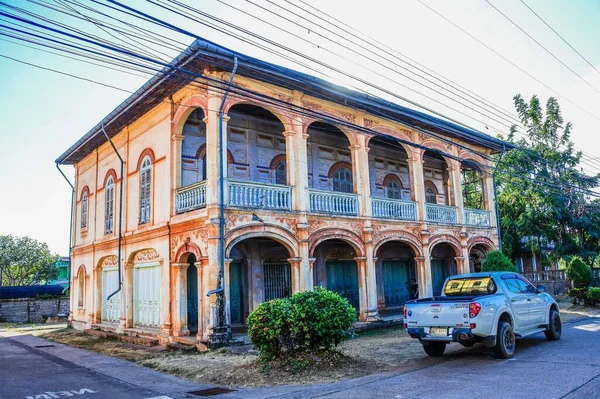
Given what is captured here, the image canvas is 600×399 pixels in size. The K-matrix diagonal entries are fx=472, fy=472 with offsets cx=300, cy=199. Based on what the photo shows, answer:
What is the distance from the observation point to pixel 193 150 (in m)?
15.1

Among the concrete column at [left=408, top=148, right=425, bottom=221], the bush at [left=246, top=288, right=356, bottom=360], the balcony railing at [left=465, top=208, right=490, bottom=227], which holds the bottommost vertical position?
the bush at [left=246, top=288, right=356, bottom=360]

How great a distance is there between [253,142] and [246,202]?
388 centimetres

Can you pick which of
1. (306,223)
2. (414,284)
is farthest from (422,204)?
(306,223)

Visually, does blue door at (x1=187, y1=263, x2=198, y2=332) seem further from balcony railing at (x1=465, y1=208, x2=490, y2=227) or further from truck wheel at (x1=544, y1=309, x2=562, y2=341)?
balcony railing at (x1=465, y1=208, x2=490, y2=227)

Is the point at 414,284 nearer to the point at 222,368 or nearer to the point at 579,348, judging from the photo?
the point at 579,348

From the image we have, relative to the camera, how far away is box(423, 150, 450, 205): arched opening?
73.7ft

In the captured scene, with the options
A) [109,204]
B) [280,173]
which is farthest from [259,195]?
[109,204]

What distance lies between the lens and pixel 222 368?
9.62m

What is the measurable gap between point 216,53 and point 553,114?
82.5 feet

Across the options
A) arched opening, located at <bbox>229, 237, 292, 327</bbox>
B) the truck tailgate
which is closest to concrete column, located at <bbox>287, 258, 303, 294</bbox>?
arched opening, located at <bbox>229, 237, 292, 327</bbox>

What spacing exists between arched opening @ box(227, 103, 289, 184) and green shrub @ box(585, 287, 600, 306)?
12.9 m

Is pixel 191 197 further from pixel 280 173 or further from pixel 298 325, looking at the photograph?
pixel 298 325

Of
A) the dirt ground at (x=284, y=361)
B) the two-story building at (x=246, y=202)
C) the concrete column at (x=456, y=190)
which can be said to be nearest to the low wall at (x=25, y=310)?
the two-story building at (x=246, y=202)

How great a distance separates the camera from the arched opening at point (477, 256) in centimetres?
2117
